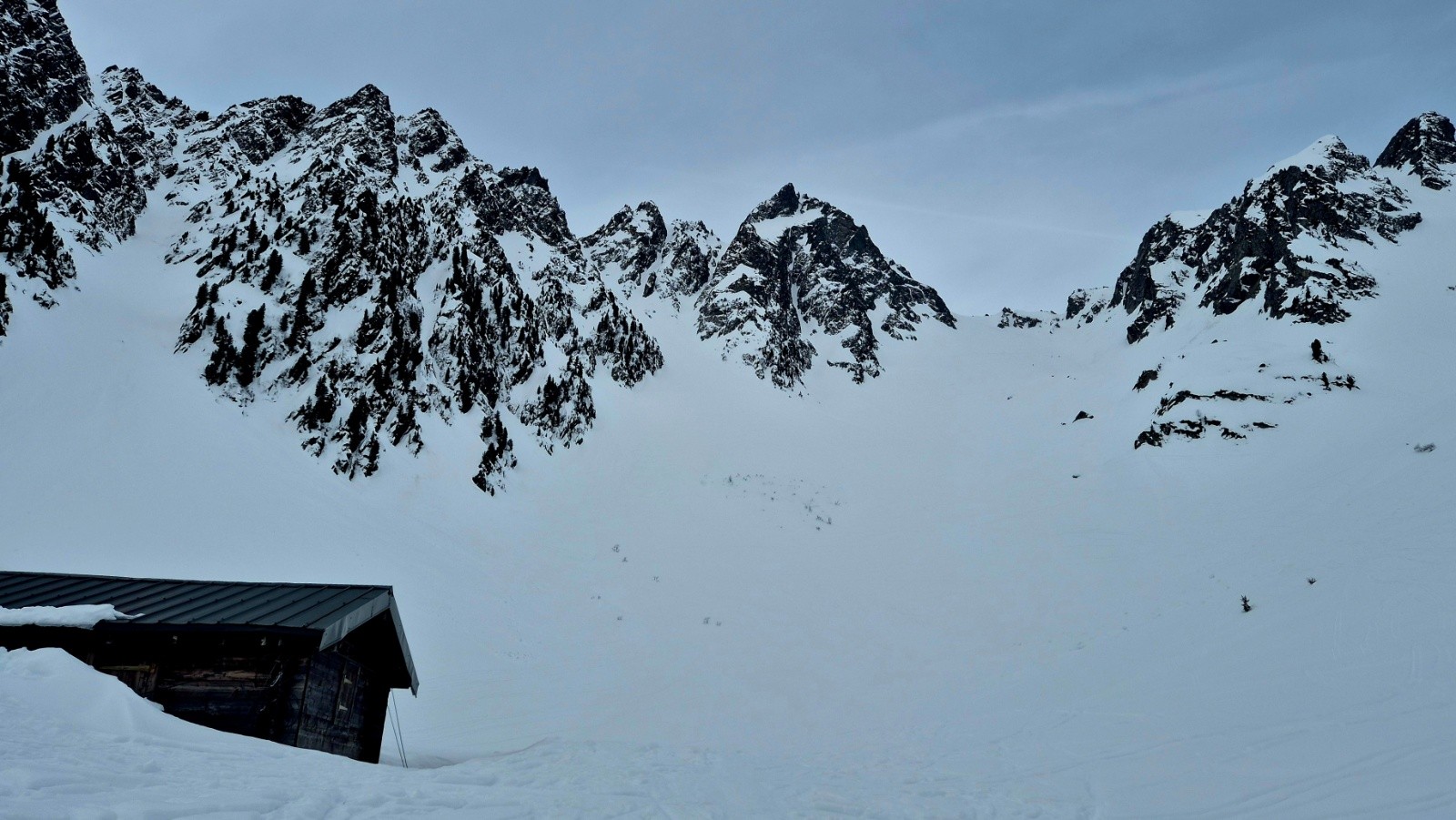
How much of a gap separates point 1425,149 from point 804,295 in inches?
2699

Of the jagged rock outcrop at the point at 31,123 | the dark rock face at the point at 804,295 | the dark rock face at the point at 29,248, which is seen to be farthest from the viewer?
the dark rock face at the point at 804,295

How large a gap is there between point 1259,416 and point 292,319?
46091mm

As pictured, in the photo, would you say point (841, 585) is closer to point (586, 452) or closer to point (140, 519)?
point (586, 452)

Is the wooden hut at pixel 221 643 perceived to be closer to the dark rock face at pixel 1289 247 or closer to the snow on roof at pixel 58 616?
the snow on roof at pixel 58 616

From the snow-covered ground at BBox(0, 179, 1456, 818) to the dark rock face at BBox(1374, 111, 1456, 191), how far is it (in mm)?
39246

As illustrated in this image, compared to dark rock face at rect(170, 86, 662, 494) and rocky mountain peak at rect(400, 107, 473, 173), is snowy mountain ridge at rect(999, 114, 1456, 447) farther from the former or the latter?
rocky mountain peak at rect(400, 107, 473, 173)

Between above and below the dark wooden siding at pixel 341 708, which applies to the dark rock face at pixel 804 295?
above

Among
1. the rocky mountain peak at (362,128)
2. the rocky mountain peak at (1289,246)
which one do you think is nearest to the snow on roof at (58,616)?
the rocky mountain peak at (362,128)

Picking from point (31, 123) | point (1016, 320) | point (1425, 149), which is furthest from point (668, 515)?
point (1425, 149)

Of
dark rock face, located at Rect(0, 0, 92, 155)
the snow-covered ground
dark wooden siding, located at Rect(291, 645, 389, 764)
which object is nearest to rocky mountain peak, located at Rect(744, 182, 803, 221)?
A: the snow-covered ground

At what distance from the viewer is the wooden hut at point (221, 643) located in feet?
26.5

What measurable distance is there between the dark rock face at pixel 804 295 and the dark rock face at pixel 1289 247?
2912 cm

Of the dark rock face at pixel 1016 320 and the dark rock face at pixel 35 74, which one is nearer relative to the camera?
the dark rock face at pixel 35 74

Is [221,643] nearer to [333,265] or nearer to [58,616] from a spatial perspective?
[58,616]
